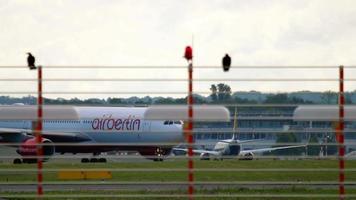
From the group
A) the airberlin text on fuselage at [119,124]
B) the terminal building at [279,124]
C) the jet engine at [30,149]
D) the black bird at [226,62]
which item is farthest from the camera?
the airberlin text on fuselage at [119,124]

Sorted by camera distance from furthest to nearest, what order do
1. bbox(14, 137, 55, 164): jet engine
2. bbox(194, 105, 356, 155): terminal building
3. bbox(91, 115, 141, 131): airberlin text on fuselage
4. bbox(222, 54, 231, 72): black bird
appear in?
bbox(91, 115, 141, 131): airberlin text on fuselage, bbox(14, 137, 55, 164): jet engine, bbox(194, 105, 356, 155): terminal building, bbox(222, 54, 231, 72): black bird

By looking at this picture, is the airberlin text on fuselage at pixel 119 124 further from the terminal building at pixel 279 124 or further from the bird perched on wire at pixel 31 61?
the bird perched on wire at pixel 31 61

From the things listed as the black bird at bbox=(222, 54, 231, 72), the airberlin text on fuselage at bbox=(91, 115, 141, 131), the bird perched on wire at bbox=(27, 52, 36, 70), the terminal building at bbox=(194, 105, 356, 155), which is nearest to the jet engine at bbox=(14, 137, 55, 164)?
the bird perched on wire at bbox=(27, 52, 36, 70)

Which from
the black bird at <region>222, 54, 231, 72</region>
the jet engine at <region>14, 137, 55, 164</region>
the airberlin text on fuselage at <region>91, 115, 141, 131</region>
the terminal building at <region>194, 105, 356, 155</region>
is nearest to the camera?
the black bird at <region>222, 54, 231, 72</region>

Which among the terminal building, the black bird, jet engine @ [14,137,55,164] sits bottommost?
jet engine @ [14,137,55,164]

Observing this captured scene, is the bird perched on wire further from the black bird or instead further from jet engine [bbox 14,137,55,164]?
the black bird

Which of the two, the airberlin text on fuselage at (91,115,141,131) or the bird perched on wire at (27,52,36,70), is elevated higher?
the bird perched on wire at (27,52,36,70)

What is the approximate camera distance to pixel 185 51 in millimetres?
9805

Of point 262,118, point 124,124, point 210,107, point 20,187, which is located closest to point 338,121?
point 262,118

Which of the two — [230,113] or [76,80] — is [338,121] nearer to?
[230,113]

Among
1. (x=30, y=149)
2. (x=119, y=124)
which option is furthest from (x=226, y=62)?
(x=119, y=124)

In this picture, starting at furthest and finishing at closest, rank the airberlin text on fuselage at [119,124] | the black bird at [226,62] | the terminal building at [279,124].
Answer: the airberlin text on fuselage at [119,124] < the terminal building at [279,124] < the black bird at [226,62]

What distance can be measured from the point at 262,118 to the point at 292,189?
25.0 feet

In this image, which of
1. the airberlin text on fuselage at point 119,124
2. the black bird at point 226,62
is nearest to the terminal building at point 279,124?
the black bird at point 226,62
